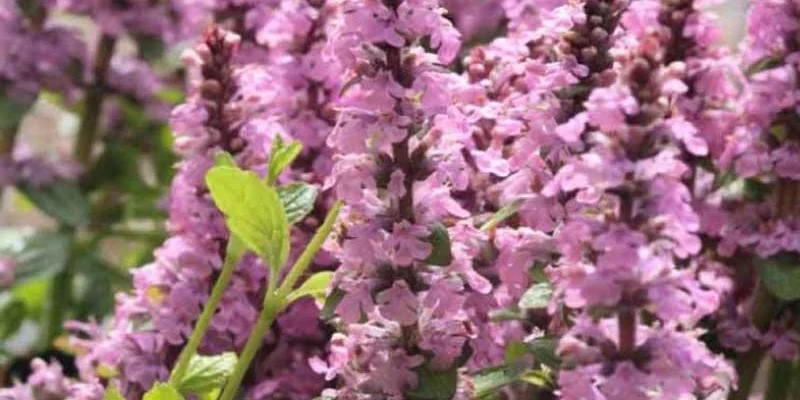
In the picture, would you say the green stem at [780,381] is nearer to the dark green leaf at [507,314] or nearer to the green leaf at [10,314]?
the dark green leaf at [507,314]

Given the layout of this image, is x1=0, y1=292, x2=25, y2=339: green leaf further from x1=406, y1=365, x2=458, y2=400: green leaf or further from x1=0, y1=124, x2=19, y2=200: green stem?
x1=406, y1=365, x2=458, y2=400: green leaf

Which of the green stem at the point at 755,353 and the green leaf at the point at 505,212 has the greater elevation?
the green leaf at the point at 505,212

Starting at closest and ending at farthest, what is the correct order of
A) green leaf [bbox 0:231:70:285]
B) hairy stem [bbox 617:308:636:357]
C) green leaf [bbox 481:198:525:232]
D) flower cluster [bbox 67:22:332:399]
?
hairy stem [bbox 617:308:636:357]
green leaf [bbox 481:198:525:232]
flower cluster [bbox 67:22:332:399]
green leaf [bbox 0:231:70:285]

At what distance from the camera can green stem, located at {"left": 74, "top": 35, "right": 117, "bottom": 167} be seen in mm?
1282

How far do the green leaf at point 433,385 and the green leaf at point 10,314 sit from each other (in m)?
0.70

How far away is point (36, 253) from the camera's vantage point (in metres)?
1.23

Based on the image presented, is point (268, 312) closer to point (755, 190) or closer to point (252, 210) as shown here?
point (252, 210)

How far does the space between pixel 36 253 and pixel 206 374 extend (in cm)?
54

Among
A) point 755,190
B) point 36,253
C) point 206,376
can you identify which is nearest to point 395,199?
point 206,376

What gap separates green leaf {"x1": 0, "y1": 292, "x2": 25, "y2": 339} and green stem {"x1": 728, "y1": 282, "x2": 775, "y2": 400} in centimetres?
66

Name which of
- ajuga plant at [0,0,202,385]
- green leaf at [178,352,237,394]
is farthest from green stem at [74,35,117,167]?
green leaf at [178,352,237,394]

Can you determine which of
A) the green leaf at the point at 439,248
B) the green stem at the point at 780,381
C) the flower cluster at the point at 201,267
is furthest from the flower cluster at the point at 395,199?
the green stem at the point at 780,381

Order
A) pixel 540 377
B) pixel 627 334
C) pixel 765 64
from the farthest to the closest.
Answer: pixel 765 64
pixel 540 377
pixel 627 334

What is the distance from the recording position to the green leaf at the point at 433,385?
630mm
